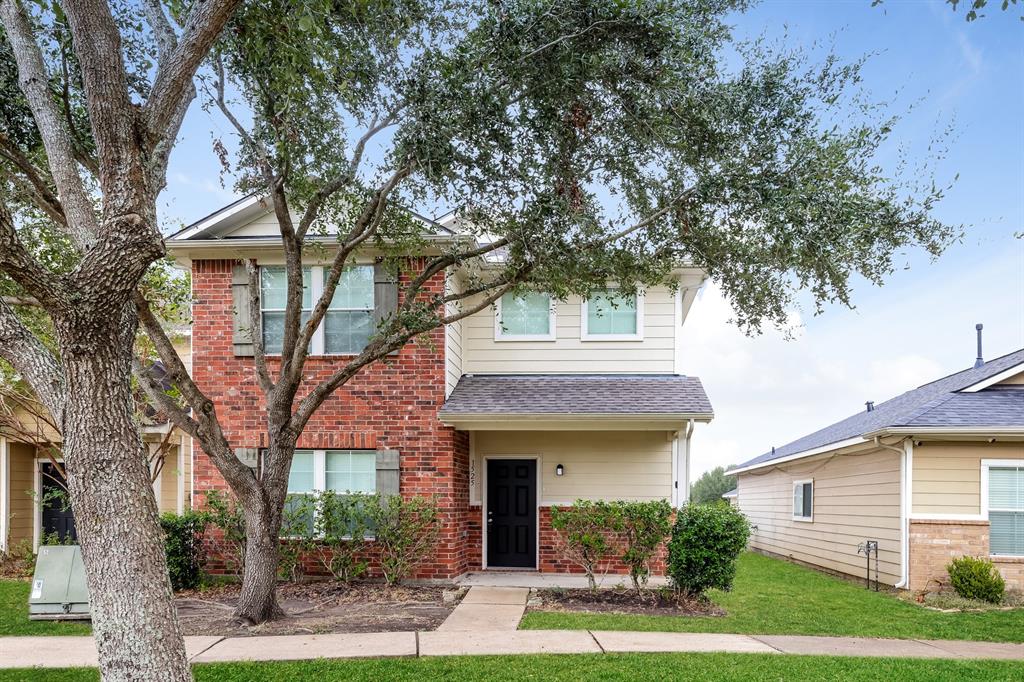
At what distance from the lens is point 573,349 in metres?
13.1

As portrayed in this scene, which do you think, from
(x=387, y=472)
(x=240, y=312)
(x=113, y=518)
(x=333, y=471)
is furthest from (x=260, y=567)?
(x=240, y=312)

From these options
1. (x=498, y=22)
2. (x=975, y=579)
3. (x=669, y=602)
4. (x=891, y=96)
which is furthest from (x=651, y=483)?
(x=498, y=22)

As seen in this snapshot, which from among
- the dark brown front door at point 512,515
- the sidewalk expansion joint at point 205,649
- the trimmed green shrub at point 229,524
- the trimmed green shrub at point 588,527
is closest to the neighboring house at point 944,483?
the trimmed green shrub at point 588,527

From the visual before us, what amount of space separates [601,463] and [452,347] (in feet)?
10.5

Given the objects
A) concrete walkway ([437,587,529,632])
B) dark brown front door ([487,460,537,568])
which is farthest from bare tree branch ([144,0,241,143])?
dark brown front door ([487,460,537,568])

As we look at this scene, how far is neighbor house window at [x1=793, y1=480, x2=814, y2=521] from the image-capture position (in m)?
16.7

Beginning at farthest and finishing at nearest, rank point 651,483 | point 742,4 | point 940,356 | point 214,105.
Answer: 1. point 940,356
2. point 651,483
3. point 214,105
4. point 742,4

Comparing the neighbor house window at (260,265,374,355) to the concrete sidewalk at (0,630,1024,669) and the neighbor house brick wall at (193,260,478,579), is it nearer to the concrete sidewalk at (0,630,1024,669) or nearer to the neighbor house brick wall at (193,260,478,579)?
the neighbor house brick wall at (193,260,478,579)

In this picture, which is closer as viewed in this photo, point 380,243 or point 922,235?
point 922,235

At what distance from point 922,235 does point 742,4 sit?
10.4ft

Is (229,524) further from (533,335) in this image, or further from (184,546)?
(533,335)

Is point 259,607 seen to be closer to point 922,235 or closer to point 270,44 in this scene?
point 270,44

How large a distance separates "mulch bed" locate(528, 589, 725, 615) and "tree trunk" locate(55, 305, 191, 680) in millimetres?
5394

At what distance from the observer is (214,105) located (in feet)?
29.9
